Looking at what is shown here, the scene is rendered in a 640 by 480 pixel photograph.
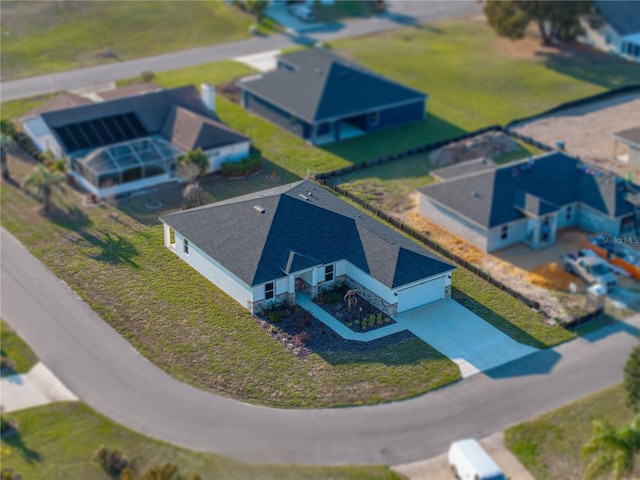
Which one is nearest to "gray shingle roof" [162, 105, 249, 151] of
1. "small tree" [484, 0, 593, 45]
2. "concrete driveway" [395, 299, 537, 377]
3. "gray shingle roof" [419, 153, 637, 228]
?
"gray shingle roof" [419, 153, 637, 228]

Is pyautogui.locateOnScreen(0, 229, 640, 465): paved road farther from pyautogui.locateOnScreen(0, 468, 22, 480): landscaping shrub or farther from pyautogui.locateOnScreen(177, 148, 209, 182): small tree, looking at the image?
pyautogui.locateOnScreen(177, 148, 209, 182): small tree

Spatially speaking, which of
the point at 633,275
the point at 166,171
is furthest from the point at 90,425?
the point at 633,275

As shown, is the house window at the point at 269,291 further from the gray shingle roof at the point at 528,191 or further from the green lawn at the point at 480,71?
the green lawn at the point at 480,71

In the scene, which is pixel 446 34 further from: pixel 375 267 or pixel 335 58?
pixel 375 267

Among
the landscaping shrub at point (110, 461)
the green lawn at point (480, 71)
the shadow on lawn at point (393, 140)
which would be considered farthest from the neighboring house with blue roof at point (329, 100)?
the landscaping shrub at point (110, 461)

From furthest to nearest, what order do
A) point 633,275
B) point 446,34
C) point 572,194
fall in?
point 446,34 → point 572,194 → point 633,275

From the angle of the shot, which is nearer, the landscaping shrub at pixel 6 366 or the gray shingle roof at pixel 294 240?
the landscaping shrub at pixel 6 366
